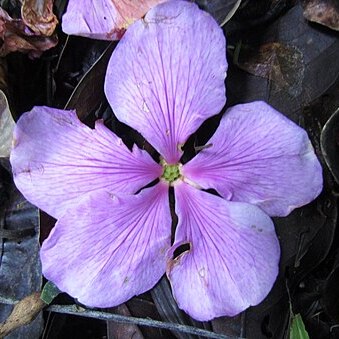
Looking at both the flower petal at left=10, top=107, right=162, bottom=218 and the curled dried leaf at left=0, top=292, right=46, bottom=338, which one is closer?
the flower petal at left=10, top=107, right=162, bottom=218

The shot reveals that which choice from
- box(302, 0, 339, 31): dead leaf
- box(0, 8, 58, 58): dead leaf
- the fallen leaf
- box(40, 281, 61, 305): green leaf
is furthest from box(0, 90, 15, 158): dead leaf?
box(302, 0, 339, 31): dead leaf

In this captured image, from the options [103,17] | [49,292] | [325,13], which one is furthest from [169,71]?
[49,292]

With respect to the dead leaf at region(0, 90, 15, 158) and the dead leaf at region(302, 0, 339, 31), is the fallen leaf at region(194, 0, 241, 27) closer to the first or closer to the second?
the dead leaf at region(302, 0, 339, 31)

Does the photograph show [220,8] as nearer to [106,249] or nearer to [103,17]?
[103,17]

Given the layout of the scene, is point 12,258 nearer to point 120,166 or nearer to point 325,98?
point 120,166

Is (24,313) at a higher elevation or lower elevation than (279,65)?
lower
